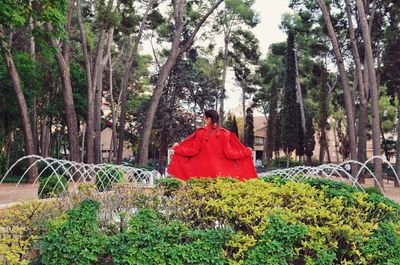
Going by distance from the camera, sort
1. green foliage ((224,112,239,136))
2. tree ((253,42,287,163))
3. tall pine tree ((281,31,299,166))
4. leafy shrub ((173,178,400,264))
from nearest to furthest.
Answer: leafy shrub ((173,178,400,264))
tall pine tree ((281,31,299,166))
tree ((253,42,287,163))
green foliage ((224,112,239,136))

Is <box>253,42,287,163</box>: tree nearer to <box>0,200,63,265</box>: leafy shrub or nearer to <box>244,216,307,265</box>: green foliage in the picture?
<box>0,200,63,265</box>: leafy shrub

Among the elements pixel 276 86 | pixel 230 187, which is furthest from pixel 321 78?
pixel 230 187

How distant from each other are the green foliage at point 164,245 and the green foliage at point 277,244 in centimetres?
23

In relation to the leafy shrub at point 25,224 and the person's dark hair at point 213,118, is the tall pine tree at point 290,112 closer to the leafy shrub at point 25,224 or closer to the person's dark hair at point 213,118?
the person's dark hair at point 213,118

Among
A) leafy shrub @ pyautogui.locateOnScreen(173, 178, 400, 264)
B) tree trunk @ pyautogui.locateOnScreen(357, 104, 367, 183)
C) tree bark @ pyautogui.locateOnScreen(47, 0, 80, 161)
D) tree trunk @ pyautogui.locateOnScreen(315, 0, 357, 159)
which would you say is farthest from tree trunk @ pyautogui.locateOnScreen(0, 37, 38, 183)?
leafy shrub @ pyautogui.locateOnScreen(173, 178, 400, 264)

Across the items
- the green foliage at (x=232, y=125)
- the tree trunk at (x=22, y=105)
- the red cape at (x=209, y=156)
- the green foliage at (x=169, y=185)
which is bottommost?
the green foliage at (x=169, y=185)

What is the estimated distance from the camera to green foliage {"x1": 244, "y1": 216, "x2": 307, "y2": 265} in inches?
132

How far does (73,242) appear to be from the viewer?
3.45 m

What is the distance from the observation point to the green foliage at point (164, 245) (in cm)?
336

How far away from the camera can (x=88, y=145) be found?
19438mm

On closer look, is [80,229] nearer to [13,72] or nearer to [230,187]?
[230,187]

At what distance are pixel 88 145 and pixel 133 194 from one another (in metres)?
15.6

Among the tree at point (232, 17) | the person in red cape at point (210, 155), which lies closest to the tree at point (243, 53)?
the tree at point (232, 17)

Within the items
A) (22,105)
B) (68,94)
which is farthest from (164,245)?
(22,105)
